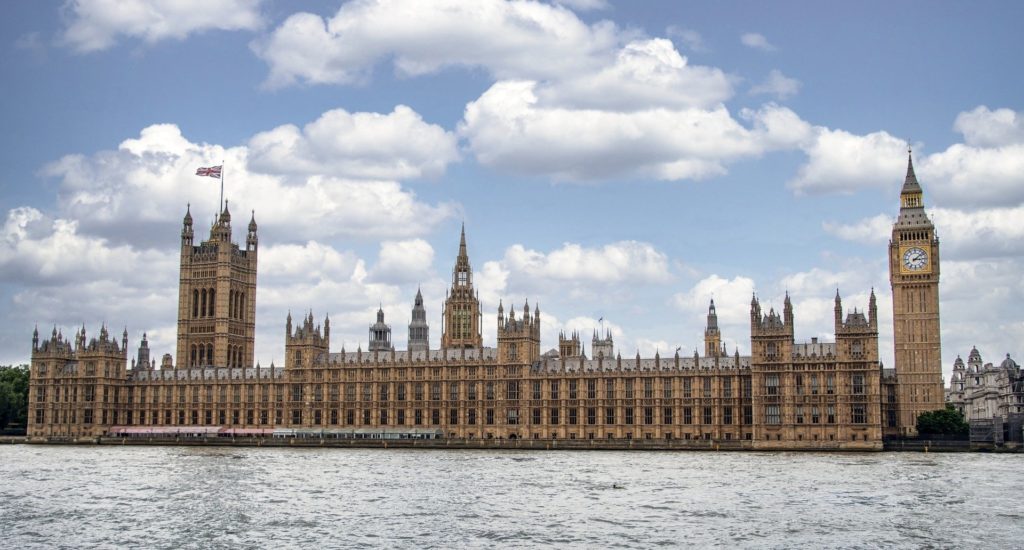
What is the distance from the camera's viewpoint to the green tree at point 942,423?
14625cm

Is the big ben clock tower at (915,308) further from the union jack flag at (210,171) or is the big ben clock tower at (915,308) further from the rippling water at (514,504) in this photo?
the union jack flag at (210,171)

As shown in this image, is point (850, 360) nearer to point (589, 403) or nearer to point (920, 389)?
point (920, 389)

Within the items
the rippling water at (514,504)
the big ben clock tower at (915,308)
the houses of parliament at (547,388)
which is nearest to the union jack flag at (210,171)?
the houses of parliament at (547,388)

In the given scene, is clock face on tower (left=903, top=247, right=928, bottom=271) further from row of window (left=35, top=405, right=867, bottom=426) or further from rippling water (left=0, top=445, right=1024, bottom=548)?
rippling water (left=0, top=445, right=1024, bottom=548)

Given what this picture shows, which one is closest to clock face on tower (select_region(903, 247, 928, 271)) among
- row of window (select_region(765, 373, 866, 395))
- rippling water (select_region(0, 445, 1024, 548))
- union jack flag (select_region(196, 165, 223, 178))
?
row of window (select_region(765, 373, 866, 395))

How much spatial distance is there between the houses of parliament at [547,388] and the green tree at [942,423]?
18.9 ft

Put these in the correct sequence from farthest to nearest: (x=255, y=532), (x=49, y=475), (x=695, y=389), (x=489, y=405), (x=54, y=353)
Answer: (x=54, y=353) < (x=489, y=405) < (x=695, y=389) < (x=49, y=475) < (x=255, y=532)

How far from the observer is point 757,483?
87.1 meters

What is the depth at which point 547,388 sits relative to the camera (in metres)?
165

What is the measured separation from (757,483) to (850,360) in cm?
6407

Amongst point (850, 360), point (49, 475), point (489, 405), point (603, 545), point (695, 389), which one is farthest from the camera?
point (489, 405)

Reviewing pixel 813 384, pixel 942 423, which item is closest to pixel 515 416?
pixel 813 384

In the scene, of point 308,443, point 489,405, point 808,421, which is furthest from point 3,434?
point 808,421

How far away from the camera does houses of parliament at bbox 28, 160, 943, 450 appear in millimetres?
147500
